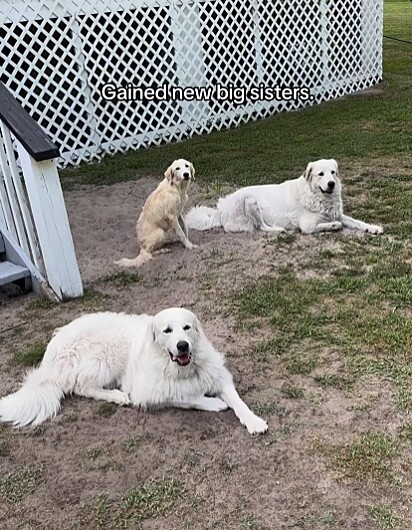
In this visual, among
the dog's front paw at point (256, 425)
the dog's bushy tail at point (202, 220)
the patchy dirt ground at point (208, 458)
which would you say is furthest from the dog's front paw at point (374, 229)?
the dog's front paw at point (256, 425)

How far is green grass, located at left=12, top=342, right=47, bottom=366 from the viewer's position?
3.74 meters

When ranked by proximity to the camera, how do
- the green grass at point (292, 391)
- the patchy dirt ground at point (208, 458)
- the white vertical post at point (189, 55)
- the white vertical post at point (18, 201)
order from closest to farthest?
the patchy dirt ground at point (208, 458)
the green grass at point (292, 391)
the white vertical post at point (18, 201)
the white vertical post at point (189, 55)

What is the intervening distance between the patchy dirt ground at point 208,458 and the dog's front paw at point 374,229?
1532mm

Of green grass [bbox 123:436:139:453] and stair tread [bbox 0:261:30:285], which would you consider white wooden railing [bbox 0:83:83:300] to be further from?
green grass [bbox 123:436:139:453]

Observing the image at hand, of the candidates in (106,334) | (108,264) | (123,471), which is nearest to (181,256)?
(108,264)

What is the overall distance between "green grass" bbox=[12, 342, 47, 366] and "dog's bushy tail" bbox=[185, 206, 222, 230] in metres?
2.03

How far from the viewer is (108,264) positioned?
16.5ft

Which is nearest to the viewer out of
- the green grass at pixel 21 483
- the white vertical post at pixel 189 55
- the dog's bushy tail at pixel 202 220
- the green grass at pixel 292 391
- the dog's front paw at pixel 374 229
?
the green grass at pixel 21 483

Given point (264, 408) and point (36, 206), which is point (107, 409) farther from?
point (36, 206)

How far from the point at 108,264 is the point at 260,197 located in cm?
138

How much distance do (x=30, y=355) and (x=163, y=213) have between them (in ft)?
5.47

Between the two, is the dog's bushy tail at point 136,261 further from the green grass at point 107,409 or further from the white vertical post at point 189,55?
the white vertical post at point 189,55

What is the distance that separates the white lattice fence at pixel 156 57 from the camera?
298 inches

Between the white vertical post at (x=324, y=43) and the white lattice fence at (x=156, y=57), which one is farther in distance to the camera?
the white vertical post at (x=324, y=43)
